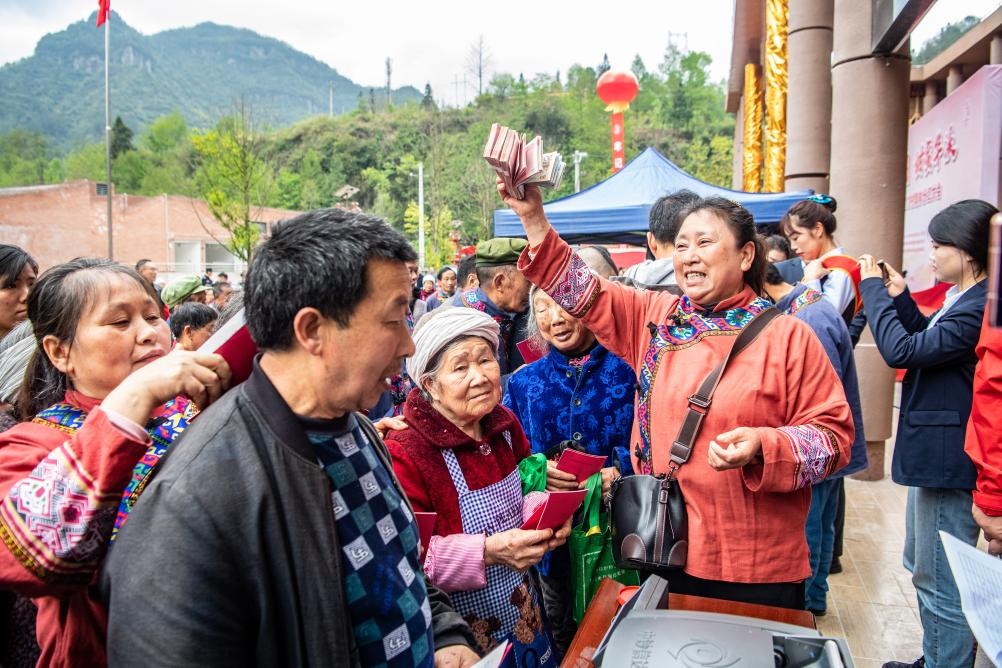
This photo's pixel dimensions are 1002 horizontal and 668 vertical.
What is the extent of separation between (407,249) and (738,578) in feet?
4.49

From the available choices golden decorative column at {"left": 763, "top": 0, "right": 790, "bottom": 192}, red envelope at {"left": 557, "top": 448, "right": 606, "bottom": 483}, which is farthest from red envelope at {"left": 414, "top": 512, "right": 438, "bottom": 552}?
golden decorative column at {"left": 763, "top": 0, "right": 790, "bottom": 192}

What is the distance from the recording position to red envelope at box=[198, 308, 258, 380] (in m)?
1.19

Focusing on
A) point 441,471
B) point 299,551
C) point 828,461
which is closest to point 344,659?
point 299,551

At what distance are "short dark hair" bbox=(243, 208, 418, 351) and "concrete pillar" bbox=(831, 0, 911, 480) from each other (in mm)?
5480

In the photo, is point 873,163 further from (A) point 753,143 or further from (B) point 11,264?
(A) point 753,143

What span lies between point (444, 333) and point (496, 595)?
0.75 m

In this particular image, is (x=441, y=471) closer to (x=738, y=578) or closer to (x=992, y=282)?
(x=738, y=578)

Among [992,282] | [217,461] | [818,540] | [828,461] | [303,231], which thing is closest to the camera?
[992,282]

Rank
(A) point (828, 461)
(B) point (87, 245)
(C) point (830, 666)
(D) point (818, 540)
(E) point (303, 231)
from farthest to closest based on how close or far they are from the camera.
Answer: (B) point (87, 245), (D) point (818, 540), (A) point (828, 461), (C) point (830, 666), (E) point (303, 231)

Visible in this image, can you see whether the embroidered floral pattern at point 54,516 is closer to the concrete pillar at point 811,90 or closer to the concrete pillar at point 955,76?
the concrete pillar at point 811,90

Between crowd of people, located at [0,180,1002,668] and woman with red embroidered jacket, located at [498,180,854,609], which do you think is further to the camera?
woman with red embroidered jacket, located at [498,180,854,609]

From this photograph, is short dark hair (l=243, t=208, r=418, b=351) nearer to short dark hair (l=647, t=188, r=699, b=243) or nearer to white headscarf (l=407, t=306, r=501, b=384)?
white headscarf (l=407, t=306, r=501, b=384)

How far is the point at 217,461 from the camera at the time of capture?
0.97 m

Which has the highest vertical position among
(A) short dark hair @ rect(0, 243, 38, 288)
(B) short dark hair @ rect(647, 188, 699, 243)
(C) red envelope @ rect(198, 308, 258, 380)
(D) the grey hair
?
(B) short dark hair @ rect(647, 188, 699, 243)
